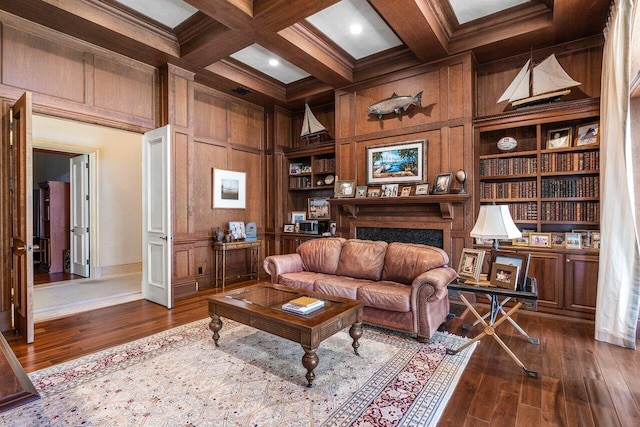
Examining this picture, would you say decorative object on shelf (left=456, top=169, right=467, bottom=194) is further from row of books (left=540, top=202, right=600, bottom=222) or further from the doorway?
the doorway

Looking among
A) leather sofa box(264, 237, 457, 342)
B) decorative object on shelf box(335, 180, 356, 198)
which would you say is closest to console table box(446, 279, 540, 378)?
leather sofa box(264, 237, 457, 342)

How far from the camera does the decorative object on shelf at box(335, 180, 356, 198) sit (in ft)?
16.5

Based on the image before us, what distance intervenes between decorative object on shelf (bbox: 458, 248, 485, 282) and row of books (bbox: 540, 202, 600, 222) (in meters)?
1.77

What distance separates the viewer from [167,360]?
2617mm

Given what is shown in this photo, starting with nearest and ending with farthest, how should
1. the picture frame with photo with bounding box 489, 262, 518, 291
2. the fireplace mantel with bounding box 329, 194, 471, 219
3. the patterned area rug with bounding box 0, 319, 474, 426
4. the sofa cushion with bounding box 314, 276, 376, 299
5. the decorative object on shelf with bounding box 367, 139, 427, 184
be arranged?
the patterned area rug with bounding box 0, 319, 474, 426 < the picture frame with photo with bounding box 489, 262, 518, 291 < the sofa cushion with bounding box 314, 276, 376, 299 < the fireplace mantel with bounding box 329, 194, 471, 219 < the decorative object on shelf with bounding box 367, 139, 427, 184

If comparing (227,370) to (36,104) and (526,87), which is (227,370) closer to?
(36,104)

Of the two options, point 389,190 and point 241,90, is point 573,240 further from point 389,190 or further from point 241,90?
point 241,90

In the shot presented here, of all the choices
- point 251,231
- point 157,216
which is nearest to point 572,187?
point 251,231

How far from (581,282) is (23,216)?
585cm

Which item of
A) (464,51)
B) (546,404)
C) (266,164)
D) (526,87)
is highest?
(464,51)

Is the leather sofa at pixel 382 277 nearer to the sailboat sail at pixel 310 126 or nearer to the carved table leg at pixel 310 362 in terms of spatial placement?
the carved table leg at pixel 310 362

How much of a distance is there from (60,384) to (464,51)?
209 inches

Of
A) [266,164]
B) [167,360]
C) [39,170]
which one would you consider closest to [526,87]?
[266,164]

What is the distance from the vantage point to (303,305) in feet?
8.18
